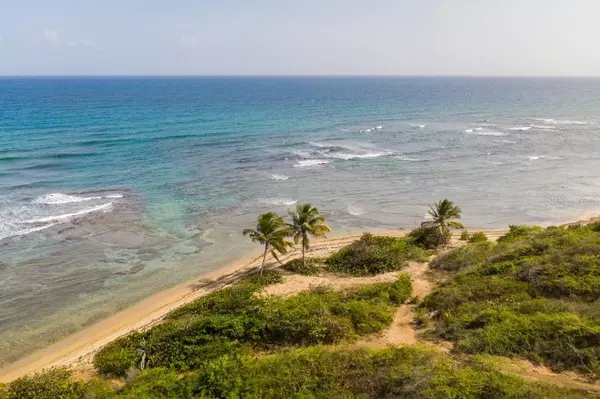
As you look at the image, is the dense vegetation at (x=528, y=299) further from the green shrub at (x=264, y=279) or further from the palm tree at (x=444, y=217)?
the green shrub at (x=264, y=279)

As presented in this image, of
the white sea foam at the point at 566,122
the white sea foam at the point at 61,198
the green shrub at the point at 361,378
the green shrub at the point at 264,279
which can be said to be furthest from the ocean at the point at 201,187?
the green shrub at the point at 361,378

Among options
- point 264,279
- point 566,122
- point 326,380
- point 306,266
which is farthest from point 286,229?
point 566,122

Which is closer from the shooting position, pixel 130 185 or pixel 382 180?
pixel 130 185

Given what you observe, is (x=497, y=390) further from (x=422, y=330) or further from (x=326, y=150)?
(x=326, y=150)

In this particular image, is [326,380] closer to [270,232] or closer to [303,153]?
[270,232]

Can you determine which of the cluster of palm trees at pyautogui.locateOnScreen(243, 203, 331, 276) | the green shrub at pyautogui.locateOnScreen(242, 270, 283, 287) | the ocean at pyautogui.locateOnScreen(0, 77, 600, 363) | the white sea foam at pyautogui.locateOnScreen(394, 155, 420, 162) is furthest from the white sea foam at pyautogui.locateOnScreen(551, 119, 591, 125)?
the green shrub at pyautogui.locateOnScreen(242, 270, 283, 287)

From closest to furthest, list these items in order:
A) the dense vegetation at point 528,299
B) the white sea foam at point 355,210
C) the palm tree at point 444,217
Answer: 1. the dense vegetation at point 528,299
2. the palm tree at point 444,217
3. the white sea foam at point 355,210

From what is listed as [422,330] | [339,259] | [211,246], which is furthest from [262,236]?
[422,330]
